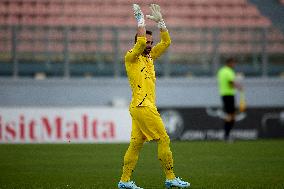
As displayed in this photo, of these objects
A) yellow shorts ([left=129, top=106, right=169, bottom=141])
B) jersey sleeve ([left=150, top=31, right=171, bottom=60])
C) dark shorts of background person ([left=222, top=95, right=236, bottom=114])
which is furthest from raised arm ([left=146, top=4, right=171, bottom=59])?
dark shorts of background person ([left=222, top=95, right=236, bottom=114])

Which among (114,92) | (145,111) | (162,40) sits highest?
(162,40)

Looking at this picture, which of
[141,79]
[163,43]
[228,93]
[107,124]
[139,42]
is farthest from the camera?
[228,93]

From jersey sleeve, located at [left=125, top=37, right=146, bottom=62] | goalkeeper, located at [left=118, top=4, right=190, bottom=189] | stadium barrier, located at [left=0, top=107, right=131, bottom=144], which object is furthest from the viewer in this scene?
stadium barrier, located at [left=0, top=107, right=131, bottom=144]

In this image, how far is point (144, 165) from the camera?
49.0 ft

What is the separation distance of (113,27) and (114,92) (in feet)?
6.09

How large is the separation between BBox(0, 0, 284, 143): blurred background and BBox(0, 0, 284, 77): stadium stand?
28 mm

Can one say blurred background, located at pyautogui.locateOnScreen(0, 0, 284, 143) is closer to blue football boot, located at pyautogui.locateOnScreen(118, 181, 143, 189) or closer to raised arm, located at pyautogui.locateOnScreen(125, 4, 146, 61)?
blue football boot, located at pyautogui.locateOnScreen(118, 181, 143, 189)

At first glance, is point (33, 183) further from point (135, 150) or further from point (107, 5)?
point (107, 5)

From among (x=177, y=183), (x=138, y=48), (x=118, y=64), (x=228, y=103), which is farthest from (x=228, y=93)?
(x=138, y=48)

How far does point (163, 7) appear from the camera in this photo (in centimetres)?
2656

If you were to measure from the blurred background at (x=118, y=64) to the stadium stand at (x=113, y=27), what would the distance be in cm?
3

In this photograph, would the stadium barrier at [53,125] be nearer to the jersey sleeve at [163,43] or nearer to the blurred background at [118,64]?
the blurred background at [118,64]

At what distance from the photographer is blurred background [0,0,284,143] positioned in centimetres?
2278

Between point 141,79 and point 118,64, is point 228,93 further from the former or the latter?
point 141,79
